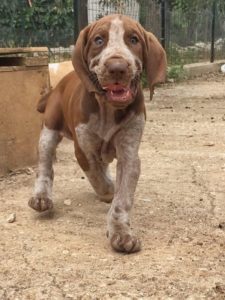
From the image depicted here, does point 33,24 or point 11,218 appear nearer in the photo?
point 11,218

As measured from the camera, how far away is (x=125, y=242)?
129 inches

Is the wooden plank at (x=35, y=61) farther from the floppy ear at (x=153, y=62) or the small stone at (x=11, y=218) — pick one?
the floppy ear at (x=153, y=62)

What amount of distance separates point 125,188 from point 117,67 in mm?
742

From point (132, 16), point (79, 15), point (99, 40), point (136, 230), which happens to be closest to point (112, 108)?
point (99, 40)

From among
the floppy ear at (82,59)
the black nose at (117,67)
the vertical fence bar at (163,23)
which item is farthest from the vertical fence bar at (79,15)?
the black nose at (117,67)

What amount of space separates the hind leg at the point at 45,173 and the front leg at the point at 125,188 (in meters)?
0.56

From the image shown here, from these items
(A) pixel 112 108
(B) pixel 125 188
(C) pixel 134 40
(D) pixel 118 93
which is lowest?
(B) pixel 125 188

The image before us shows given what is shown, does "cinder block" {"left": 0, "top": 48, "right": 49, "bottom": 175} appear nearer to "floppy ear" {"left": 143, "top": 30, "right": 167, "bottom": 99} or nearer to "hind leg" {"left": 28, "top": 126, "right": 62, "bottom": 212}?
"hind leg" {"left": 28, "top": 126, "right": 62, "bottom": 212}

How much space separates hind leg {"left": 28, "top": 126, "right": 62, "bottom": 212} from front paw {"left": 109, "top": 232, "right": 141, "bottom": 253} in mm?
671

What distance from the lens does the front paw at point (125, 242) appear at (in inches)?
129

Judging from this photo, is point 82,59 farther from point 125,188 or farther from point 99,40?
point 125,188

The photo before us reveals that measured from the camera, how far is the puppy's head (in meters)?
3.14

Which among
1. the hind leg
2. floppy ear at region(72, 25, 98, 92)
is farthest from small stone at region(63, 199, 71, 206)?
floppy ear at region(72, 25, 98, 92)

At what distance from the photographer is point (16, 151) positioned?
16.8 ft
